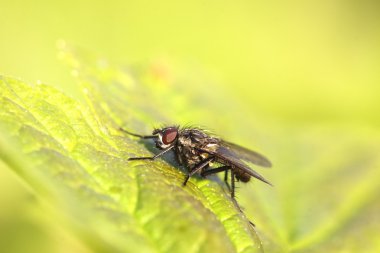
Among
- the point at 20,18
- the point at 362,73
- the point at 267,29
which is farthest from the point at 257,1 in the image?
the point at 20,18

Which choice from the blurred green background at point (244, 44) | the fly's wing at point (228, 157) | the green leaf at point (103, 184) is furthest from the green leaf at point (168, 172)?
the blurred green background at point (244, 44)

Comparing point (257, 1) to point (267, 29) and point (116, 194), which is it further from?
point (116, 194)

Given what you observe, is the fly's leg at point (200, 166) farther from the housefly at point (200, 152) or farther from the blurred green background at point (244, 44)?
the blurred green background at point (244, 44)

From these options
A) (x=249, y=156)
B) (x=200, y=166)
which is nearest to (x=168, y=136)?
(x=200, y=166)

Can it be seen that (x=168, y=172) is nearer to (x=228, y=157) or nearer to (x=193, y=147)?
(x=193, y=147)

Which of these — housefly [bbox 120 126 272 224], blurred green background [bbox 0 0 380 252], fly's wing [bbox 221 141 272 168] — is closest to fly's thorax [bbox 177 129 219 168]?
housefly [bbox 120 126 272 224]

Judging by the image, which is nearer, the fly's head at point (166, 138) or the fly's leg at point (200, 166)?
the fly's leg at point (200, 166)
